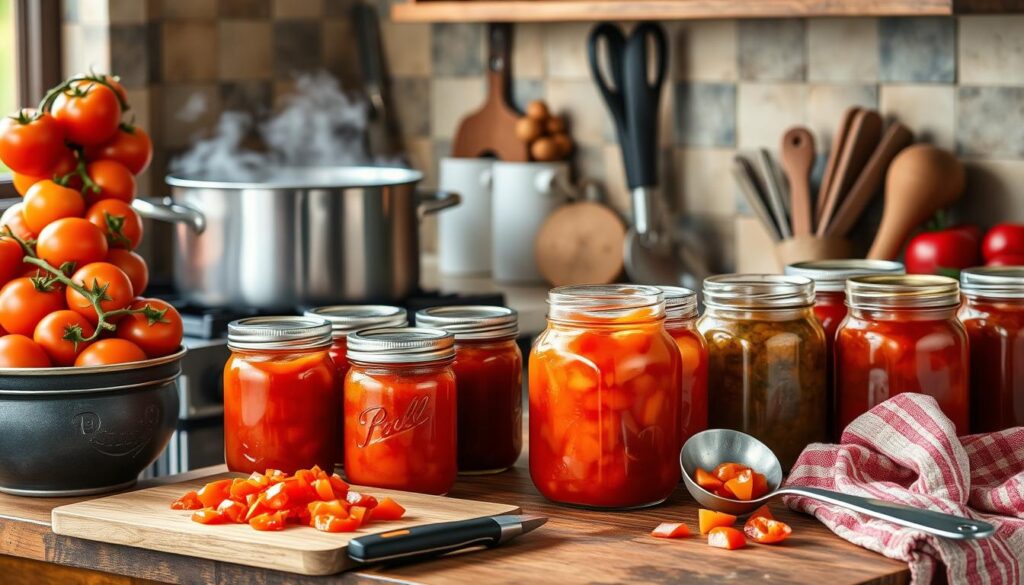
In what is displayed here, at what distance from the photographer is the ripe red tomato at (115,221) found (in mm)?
1412

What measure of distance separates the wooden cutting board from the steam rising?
152 cm

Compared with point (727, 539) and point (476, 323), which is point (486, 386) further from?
point (727, 539)

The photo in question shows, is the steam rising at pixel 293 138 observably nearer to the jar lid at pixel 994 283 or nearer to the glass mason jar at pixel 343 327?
the glass mason jar at pixel 343 327

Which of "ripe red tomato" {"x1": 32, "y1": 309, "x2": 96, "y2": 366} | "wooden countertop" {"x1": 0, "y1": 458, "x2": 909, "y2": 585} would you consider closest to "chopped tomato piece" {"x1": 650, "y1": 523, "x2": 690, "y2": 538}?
"wooden countertop" {"x1": 0, "y1": 458, "x2": 909, "y2": 585}

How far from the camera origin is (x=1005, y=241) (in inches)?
86.5

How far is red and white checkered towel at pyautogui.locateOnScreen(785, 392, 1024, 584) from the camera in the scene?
1144 mm

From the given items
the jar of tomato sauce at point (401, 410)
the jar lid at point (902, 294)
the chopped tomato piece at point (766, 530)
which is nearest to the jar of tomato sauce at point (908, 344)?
the jar lid at point (902, 294)

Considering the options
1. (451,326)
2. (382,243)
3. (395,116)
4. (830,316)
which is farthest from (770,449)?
(395,116)

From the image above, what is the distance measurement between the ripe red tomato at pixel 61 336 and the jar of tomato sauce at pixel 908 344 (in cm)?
71

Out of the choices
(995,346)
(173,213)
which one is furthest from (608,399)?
(173,213)

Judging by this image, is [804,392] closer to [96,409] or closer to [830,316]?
[830,316]

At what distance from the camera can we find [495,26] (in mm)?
3029

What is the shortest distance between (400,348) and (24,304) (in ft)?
1.16

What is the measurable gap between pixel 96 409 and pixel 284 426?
169mm
